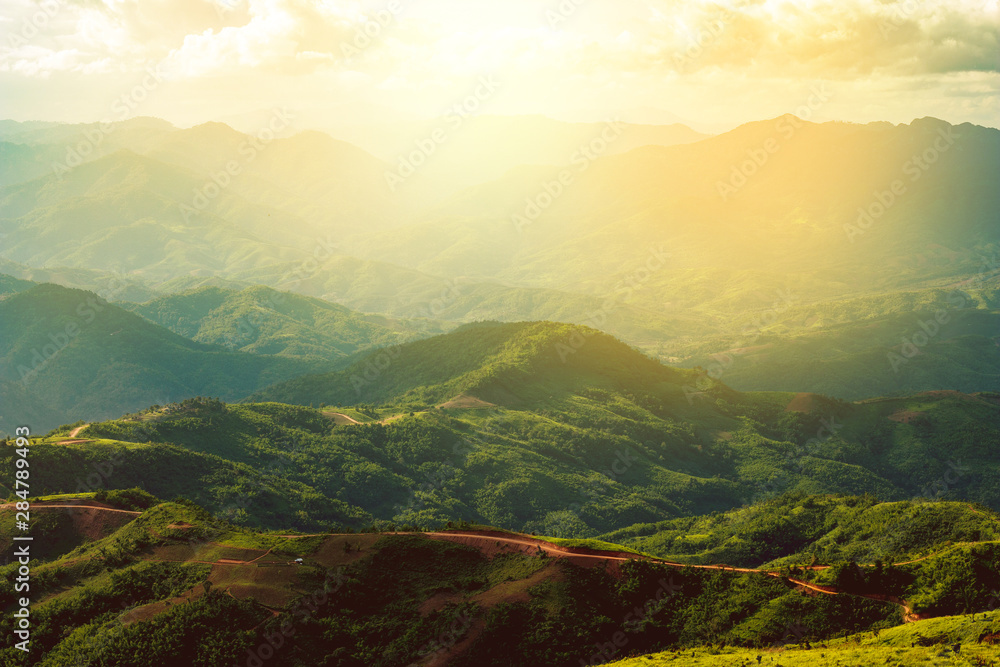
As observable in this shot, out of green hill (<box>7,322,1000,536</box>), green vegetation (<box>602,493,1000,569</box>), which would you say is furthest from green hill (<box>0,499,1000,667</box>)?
green hill (<box>7,322,1000,536</box>)

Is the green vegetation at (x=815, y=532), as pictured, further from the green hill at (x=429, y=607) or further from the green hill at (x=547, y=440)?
the green hill at (x=429, y=607)

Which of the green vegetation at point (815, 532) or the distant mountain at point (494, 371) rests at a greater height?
the distant mountain at point (494, 371)

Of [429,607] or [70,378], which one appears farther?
[70,378]

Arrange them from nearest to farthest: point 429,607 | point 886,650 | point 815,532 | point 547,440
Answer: point 886,650 < point 429,607 < point 815,532 < point 547,440

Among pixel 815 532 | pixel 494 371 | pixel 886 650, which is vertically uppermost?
pixel 494 371

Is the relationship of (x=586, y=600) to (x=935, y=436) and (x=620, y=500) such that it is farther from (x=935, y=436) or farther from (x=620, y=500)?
(x=935, y=436)

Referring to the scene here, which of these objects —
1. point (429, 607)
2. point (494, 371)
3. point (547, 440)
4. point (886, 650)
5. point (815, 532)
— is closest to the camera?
point (886, 650)

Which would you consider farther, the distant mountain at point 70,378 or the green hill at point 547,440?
the distant mountain at point 70,378

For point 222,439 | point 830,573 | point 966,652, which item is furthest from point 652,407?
point 966,652

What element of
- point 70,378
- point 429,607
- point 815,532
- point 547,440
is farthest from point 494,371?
point 70,378

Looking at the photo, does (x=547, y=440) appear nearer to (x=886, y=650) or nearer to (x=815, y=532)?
(x=815, y=532)

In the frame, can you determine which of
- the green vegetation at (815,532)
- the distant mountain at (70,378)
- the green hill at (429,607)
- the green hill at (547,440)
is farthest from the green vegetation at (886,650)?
the distant mountain at (70,378)

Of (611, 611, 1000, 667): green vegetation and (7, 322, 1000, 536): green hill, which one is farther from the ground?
(611, 611, 1000, 667): green vegetation

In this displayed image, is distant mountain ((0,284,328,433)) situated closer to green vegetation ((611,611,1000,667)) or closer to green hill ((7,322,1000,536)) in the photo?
green hill ((7,322,1000,536))
